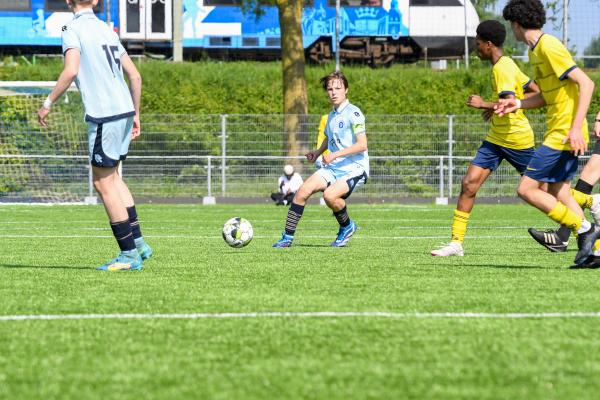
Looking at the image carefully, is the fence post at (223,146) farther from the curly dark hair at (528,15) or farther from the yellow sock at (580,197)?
the curly dark hair at (528,15)

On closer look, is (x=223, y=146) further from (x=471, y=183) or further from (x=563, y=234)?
(x=563, y=234)

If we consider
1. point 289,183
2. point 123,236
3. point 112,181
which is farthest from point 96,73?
point 289,183

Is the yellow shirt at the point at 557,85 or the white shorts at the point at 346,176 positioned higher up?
the yellow shirt at the point at 557,85

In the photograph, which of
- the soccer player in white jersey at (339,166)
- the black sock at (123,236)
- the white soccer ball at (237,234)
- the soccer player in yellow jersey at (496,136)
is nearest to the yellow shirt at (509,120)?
the soccer player in yellow jersey at (496,136)

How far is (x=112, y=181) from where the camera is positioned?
26.9 feet

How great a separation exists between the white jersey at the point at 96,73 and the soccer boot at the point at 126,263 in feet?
3.13

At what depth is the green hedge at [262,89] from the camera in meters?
31.2

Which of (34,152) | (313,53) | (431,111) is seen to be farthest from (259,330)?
(313,53)

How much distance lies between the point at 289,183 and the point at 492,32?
52.8 ft

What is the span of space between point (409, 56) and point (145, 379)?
3074cm

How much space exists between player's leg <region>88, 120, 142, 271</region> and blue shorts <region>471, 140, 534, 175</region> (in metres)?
3.31

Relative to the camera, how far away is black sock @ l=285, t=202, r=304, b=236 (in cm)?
1138

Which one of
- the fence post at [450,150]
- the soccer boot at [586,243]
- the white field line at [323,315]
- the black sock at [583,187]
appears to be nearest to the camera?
the white field line at [323,315]

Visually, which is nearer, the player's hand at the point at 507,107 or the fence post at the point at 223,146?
the player's hand at the point at 507,107
